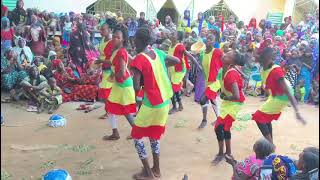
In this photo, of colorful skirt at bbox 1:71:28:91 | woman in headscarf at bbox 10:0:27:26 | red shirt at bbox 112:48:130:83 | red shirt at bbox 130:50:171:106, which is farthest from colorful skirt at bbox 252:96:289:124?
woman in headscarf at bbox 10:0:27:26

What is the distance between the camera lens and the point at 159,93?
4086mm

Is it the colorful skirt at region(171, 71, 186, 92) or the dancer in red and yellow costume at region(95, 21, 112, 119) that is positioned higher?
the dancer in red and yellow costume at region(95, 21, 112, 119)

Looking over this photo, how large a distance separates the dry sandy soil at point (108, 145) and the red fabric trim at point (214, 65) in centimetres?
86

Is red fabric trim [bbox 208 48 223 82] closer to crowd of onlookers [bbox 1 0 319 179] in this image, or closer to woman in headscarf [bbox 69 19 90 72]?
crowd of onlookers [bbox 1 0 319 179]

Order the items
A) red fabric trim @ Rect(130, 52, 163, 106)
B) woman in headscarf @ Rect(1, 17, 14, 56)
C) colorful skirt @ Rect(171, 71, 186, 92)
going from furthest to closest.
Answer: woman in headscarf @ Rect(1, 17, 14, 56) → colorful skirt @ Rect(171, 71, 186, 92) → red fabric trim @ Rect(130, 52, 163, 106)

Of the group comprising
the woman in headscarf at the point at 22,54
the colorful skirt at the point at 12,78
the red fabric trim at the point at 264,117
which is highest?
the woman in headscarf at the point at 22,54

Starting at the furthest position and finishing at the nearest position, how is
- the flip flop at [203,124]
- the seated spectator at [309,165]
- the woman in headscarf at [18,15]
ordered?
the woman in headscarf at [18,15] < the flip flop at [203,124] < the seated spectator at [309,165]

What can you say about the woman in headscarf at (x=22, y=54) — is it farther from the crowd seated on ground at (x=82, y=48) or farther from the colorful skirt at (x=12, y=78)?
the colorful skirt at (x=12, y=78)

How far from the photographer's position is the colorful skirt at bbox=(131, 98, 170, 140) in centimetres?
412

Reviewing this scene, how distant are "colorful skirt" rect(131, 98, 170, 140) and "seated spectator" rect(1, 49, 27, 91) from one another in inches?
177

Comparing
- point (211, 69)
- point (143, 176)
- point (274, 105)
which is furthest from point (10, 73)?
point (274, 105)

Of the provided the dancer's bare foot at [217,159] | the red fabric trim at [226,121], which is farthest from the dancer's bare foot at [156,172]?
the red fabric trim at [226,121]

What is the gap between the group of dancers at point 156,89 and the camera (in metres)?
4.05

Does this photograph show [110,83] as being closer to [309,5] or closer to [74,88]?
[74,88]
